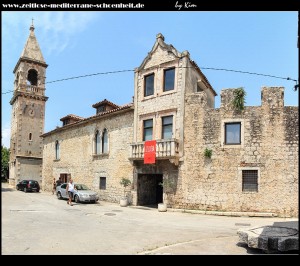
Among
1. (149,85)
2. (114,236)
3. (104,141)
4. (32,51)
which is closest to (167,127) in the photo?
(149,85)

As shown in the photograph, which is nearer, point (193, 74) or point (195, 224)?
point (195, 224)

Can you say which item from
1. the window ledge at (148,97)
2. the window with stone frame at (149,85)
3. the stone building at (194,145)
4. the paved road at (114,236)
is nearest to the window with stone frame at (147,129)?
the stone building at (194,145)

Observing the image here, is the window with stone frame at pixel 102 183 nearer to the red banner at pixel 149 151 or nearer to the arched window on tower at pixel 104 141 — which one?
the arched window on tower at pixel 104 141

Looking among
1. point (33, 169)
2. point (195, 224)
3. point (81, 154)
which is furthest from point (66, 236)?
point (33, 169)

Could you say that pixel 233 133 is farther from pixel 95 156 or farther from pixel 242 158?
pixel 95 156

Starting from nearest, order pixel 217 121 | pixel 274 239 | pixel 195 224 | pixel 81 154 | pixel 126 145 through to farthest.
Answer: pixel 274 239
pixel 195 224
pixel 217 121
pixel 126 145
pixel 81 154

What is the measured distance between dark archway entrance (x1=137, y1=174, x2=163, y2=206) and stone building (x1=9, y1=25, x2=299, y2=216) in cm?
7

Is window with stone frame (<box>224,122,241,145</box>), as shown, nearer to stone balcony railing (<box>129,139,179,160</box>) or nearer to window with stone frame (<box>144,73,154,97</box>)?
stone balcony railing (<box>129,139,179,160</box>)

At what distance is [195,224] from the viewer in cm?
1428

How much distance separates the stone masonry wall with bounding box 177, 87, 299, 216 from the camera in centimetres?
1748

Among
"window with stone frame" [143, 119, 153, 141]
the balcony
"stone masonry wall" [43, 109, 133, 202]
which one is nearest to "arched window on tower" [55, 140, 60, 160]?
"stone masonry wall" [43, 109, 133, 202]

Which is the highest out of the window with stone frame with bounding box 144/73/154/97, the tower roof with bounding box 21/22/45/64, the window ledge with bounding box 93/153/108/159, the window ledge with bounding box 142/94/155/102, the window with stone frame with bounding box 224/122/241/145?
the tower roof with bounding box 21/22/45/64
